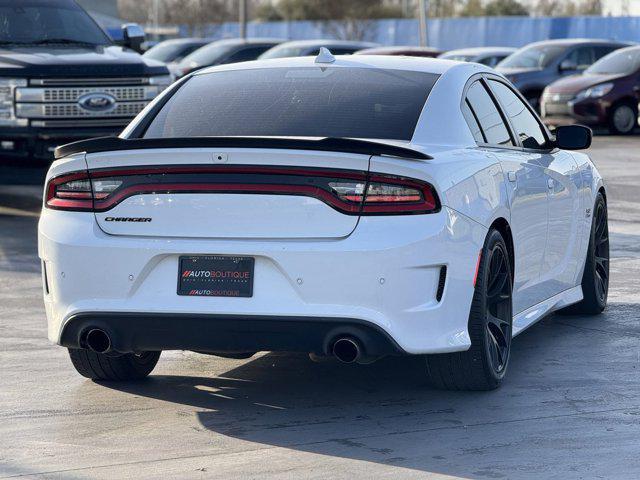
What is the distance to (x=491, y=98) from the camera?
7500 millimetres

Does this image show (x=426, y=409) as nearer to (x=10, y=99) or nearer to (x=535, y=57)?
(x=10, y=99)

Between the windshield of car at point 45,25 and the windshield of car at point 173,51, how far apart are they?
68.2 feet

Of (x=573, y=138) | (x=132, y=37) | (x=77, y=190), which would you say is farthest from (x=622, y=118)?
(x=77, y=190)

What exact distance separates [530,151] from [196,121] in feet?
6.14

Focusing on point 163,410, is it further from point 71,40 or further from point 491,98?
point 71,40

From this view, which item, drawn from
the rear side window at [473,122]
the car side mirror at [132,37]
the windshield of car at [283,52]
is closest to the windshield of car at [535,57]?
the windshield of car at [283,52]

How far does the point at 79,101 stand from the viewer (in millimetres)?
14547

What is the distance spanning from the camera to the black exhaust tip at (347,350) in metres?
5.88

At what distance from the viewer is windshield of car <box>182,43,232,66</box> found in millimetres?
31981

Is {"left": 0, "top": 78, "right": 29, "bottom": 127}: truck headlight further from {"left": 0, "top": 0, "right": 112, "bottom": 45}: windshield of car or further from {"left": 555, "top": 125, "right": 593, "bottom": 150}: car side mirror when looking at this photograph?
{"left": 555, "top": 125, "right": 593, "bottom": 150}: car side mirror

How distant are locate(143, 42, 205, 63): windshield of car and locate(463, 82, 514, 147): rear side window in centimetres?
2968

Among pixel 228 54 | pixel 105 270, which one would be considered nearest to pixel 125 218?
pixel 105 270

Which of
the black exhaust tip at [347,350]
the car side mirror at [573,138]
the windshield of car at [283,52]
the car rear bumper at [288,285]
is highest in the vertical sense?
the car side mirror at [573,138]

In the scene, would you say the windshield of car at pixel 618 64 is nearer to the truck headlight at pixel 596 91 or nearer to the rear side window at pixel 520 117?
the truck headlight at pixel 596 91
